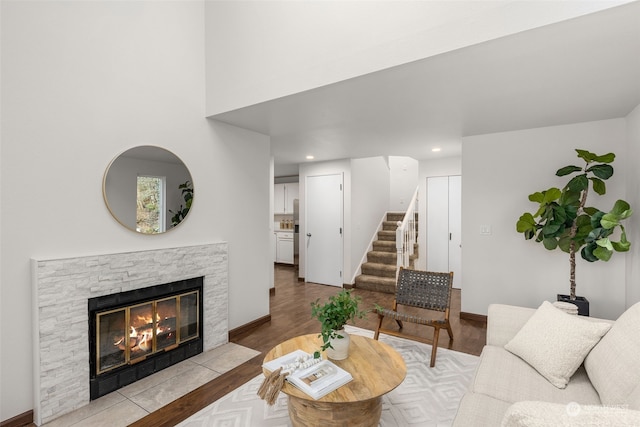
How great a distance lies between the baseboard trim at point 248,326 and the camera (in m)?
3.55

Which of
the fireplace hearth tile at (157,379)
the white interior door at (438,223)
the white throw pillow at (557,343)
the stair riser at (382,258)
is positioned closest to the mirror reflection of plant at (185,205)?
the fireplace hearth tile at (157,379)

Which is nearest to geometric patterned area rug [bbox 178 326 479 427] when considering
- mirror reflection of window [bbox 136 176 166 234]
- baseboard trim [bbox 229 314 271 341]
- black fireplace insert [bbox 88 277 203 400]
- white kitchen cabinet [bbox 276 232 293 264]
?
black fireplace insert [bbox 88 277 203 400]

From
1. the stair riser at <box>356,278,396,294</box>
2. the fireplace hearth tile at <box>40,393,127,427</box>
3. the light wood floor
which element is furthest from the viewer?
the stair riser at <box>356,278,396,294</box>

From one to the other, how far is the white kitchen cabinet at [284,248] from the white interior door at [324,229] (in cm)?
177

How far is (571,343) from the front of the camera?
180cm

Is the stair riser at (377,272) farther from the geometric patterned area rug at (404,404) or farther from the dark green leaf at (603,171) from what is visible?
the dark green leaf at (603,171)

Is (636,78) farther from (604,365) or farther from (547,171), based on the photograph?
(604,365)

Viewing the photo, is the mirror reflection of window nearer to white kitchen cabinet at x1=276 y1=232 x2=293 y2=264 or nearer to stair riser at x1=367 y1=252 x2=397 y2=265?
stair riser at x1=367 y1=252 x2=397 y2=265

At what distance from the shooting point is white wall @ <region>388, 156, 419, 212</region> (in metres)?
8.05

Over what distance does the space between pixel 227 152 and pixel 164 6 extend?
139cm

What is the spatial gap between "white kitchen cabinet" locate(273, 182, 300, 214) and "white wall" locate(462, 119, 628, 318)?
4.72 m

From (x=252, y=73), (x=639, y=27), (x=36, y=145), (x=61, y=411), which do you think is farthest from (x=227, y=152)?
(x=639, y=27)

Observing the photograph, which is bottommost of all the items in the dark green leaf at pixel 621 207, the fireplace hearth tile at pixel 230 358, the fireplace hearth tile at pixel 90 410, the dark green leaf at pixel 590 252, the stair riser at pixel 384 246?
the fireplace hearth tile at pixel 90 410

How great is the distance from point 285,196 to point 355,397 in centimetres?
678
